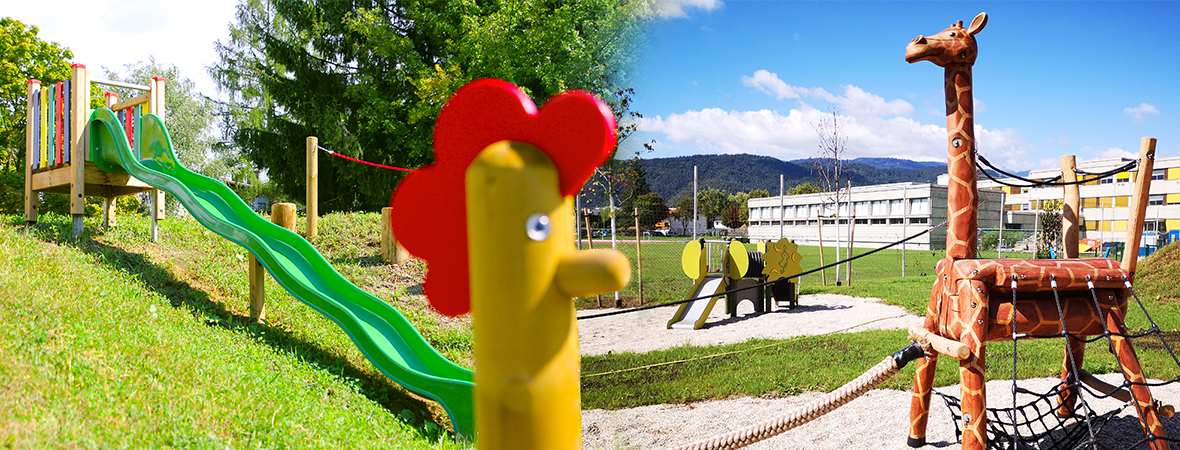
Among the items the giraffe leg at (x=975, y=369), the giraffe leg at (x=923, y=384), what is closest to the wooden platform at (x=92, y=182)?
the giraffe leg at (x=923, y=384)

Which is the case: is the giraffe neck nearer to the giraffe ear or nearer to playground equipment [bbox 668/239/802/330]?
the giraffe ear

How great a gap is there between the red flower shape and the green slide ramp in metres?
2.90

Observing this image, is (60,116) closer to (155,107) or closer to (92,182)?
(92,182)

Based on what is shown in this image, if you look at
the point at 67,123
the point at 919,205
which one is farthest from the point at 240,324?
the point at 919,205

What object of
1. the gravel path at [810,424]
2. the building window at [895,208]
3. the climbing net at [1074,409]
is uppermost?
the building window at [895,208]

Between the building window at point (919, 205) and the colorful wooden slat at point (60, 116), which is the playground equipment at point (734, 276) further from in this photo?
the colorful wooden slat at point (60, 116)

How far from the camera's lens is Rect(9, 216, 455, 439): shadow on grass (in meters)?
4.45

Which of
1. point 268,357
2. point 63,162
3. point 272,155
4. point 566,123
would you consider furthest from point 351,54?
point 566,123

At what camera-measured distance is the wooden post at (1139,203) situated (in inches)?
136

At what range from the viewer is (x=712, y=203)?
25.8m

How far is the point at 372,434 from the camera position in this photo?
3586mm

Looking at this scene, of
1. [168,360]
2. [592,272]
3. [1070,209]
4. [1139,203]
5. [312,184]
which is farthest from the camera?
[312,184]

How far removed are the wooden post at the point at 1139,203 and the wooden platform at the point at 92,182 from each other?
8452mm

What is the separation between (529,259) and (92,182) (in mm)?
7660
